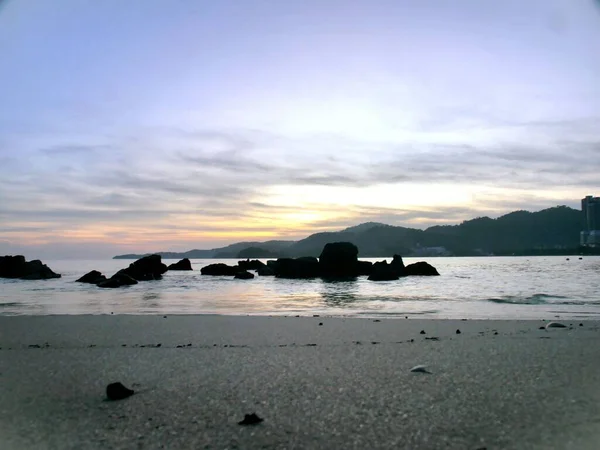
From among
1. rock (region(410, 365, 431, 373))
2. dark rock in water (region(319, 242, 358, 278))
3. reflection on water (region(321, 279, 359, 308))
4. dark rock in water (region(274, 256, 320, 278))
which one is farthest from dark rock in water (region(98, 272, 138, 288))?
rock (region(410, 365, 431, 373))

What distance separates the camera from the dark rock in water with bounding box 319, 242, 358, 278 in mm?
71188

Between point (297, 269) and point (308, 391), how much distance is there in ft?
211

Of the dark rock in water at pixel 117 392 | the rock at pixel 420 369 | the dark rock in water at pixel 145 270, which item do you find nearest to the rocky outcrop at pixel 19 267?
the dark rock in water at pixel 145 270

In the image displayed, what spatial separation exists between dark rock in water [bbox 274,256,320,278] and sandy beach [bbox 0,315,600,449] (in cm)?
5879

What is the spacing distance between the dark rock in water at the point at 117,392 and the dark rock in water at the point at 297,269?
2511 inches

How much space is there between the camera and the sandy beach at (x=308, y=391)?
171 inches

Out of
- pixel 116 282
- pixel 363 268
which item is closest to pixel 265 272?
pixel 363 268

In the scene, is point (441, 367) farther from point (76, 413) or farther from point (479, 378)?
point (76, 413)

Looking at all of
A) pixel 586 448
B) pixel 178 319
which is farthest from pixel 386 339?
pixel 178 319

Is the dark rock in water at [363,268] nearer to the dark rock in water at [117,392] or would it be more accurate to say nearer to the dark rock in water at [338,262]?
the dark rock in water at [338,262]

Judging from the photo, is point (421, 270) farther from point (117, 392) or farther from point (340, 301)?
point (117, 392)

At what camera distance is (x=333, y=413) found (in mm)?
4918

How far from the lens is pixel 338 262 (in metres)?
71.8

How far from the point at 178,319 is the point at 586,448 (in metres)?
13.2
